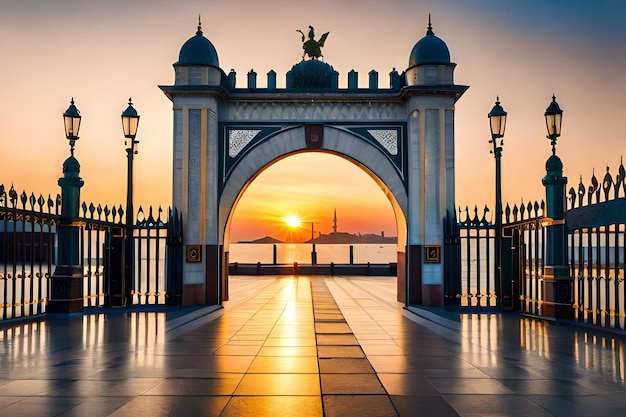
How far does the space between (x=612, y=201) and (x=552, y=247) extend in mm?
2374

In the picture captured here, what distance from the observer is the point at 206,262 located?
17438 millimetres

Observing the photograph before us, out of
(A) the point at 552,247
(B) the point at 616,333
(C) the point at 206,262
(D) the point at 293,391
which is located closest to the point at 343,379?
(D) the point at 293,391

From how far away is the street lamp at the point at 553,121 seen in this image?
13711 mm

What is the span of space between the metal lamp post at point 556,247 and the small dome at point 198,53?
1009 centimetres

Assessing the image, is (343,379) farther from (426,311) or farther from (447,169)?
(447,169)

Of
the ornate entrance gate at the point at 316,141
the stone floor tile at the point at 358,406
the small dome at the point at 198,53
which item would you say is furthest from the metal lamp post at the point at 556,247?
the small dome at the point at 198,53

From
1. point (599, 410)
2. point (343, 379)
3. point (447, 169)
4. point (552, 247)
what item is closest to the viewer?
point (599, 410)

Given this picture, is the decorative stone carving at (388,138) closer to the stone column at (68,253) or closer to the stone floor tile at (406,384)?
the stone column at (68,253)

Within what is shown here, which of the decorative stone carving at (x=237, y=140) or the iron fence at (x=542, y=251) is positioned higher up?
the decorative stone carving at (x=237, y=140)

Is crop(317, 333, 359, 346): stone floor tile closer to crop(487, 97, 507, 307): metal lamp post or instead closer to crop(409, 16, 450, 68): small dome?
crop(487, 97, 507, 307): metal lamp post

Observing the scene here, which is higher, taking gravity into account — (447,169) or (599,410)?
(447,169)

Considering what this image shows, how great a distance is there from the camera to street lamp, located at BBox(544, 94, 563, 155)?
13.7 meters

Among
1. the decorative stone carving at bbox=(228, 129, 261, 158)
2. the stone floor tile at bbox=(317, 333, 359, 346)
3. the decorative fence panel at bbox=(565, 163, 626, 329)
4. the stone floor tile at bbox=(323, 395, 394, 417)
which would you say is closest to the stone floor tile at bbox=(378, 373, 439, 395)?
the stone floor tile at bbox=(323, 395, 394, 417)

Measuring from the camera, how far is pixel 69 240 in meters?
14.5
